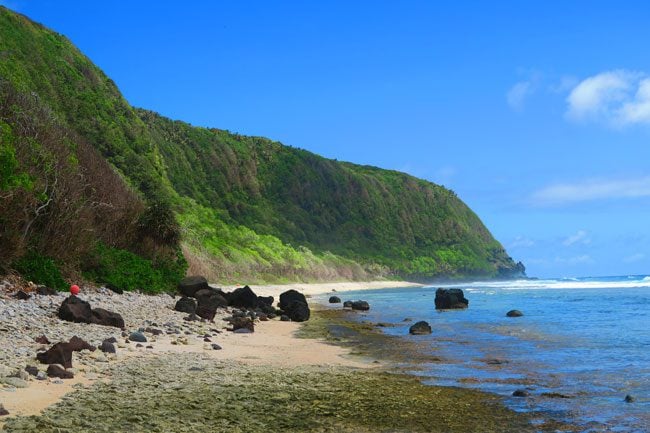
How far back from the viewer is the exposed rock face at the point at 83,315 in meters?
16.5

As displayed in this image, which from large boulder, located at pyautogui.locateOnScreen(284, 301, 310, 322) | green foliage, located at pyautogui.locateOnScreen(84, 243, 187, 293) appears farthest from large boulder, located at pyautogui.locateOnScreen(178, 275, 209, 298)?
large boulder, located at pyautogui.locateOnScreen(284, 301, 310, 322)

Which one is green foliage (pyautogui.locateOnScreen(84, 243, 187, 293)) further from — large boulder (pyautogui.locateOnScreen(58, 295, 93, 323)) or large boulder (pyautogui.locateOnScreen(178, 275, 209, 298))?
large boulder (pyautogui.locateOnScreen(58, 295, 93, 323))

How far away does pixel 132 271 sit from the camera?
30531 millimetres

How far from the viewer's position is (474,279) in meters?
165

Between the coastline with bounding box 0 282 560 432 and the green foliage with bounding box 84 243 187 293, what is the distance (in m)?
11.6

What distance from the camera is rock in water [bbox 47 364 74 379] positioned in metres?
10.4

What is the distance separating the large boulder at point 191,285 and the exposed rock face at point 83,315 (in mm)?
17090

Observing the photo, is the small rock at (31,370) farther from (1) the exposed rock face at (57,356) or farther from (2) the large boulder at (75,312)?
(2) the large boulder at (75,312)

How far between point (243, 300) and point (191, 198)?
74269 mm

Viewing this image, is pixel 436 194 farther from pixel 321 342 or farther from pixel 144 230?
pixel 321 342

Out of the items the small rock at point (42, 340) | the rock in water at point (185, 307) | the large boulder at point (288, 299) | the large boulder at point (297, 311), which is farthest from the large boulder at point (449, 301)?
the small rock at point (42, 340)

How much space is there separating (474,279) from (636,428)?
160 metres

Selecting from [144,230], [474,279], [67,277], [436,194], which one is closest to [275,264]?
[144,230]

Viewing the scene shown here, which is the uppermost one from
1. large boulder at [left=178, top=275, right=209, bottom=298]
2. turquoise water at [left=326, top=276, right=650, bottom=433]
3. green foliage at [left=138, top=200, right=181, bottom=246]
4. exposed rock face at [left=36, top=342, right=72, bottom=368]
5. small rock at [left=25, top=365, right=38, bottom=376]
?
green foliage at [left=138, top=200, right=181, bottom=246]
